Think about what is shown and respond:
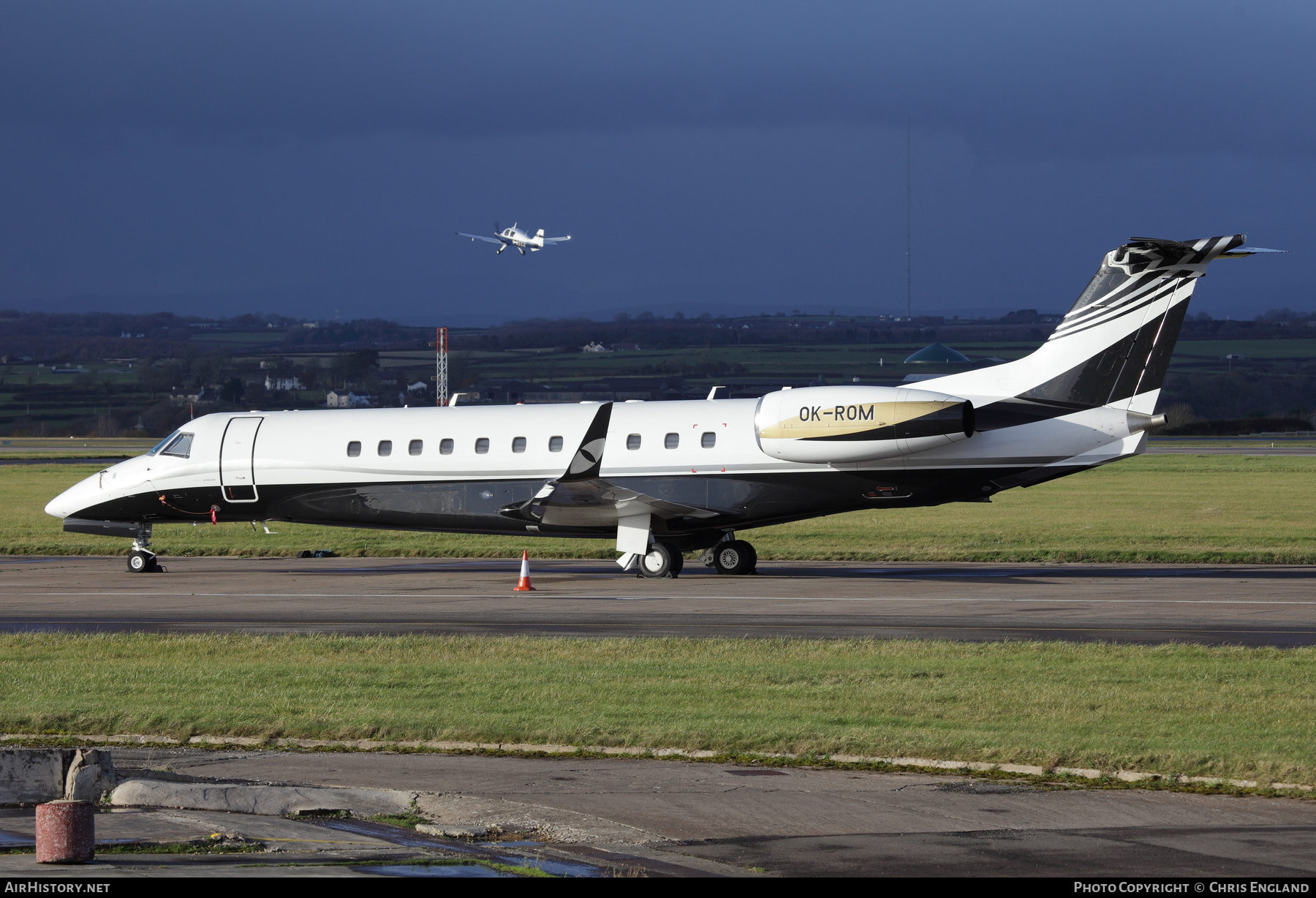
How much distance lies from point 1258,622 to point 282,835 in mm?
15053

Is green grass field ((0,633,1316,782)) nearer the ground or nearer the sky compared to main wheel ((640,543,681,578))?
nearer the ground

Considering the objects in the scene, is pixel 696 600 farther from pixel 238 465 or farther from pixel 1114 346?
pixel 238 465

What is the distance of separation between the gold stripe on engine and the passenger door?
10.4 meters

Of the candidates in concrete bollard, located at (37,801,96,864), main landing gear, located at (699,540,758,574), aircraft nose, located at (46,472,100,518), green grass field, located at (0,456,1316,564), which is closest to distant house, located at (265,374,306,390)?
green grass field, located at (0,456,1316,564)

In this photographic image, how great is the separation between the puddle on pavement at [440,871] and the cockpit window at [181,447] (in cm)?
2318

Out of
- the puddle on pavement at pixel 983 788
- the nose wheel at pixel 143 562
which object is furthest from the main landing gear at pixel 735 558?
the puddle on pavement at pixel 983 788

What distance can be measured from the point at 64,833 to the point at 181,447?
23.3 metres

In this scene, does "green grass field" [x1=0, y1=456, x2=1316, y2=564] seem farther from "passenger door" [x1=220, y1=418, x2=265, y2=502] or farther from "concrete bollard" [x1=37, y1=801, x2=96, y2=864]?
"concrete bollard" [x1=37, y1=801, x2=96, y2=864]

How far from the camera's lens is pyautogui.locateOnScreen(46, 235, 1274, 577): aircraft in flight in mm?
24594

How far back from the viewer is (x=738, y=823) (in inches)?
362

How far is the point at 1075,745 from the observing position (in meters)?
11.5

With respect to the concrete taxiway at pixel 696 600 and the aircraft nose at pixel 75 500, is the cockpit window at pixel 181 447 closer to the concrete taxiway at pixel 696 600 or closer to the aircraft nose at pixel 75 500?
the aircraft nose at pixel 75 500

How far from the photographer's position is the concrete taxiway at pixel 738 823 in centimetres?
804
